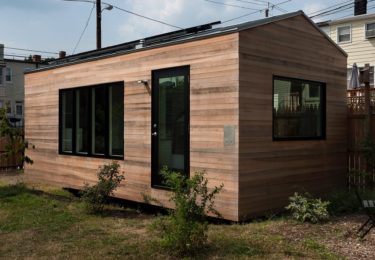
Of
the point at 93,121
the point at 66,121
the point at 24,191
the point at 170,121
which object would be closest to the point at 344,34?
the point at 66,121

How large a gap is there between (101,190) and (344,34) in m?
18.1

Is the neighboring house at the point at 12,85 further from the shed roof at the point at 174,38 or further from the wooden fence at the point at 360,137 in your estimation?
the wooden fence at the point at 360,137

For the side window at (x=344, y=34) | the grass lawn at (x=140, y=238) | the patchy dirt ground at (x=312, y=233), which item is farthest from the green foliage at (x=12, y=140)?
the side window at (x=344, y=34)

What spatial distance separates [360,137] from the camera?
8.93 m

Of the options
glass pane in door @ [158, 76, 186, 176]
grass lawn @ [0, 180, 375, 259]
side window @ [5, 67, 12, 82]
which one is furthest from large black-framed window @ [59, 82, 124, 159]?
side window @ [5, 67, 12, 82]

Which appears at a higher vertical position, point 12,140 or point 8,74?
point 8,74

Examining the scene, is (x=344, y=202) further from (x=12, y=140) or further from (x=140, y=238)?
(x=12, y=140)

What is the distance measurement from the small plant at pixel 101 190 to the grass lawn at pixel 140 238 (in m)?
0.20

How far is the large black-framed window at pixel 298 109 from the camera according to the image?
7402 millimetres

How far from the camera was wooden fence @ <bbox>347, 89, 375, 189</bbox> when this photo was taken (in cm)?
843

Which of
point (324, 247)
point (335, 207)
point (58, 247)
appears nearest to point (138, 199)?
point (58, 247)

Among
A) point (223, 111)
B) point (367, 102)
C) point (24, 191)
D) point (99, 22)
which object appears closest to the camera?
point (223, 111)

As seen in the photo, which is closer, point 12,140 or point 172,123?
point 172,123

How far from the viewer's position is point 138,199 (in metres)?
8.32
